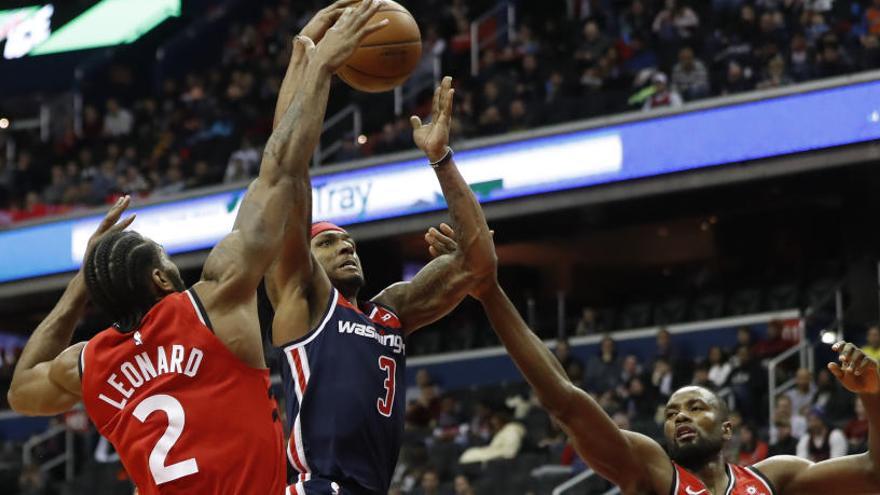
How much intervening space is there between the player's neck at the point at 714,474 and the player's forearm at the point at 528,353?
2.25 ft

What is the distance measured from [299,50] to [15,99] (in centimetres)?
2332

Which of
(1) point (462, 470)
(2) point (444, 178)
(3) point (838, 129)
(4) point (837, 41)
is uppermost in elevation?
(4) point (837, 41)

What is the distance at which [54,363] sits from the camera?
16.1 ft

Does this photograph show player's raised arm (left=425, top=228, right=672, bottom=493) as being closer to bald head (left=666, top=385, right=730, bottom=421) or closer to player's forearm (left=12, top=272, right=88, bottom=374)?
bald head (left=666, top=385, right=730, bottom=421)

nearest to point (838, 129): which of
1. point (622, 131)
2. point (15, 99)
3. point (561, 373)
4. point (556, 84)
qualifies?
point (622, 131)

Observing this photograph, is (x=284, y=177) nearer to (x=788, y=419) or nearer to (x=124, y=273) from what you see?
(x=124, y=273)

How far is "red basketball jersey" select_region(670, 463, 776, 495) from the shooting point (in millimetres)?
6441

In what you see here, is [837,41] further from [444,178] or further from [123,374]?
[123,374]

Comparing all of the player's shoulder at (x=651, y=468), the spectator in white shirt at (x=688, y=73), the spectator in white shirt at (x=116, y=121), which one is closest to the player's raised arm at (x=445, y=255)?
the player's shoulder at (x=651, y=468)

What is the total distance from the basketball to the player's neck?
2.08 m

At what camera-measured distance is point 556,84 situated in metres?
19.3

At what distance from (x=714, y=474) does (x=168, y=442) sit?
2895 millimetres

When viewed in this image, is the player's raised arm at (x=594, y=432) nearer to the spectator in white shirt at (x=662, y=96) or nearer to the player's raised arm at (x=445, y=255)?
the player's raised arm at (x=445, y=255)

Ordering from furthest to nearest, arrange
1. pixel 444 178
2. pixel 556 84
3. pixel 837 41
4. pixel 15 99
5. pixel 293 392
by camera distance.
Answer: pixel 15 99 → pixel 556 84 → pixel 837 41 → pixel 444 178 → pixel 293 392
